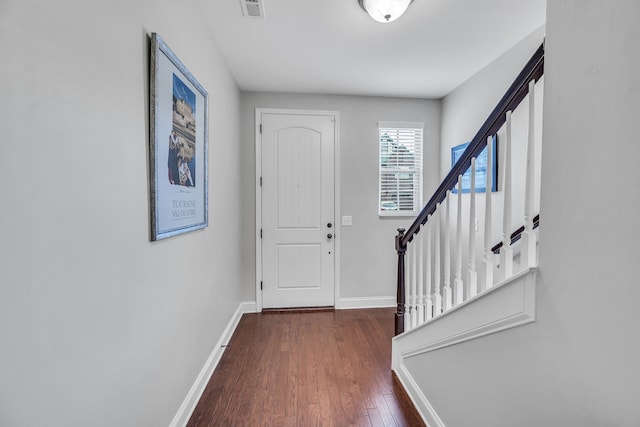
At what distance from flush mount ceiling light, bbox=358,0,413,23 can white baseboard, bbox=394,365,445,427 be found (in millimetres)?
2312

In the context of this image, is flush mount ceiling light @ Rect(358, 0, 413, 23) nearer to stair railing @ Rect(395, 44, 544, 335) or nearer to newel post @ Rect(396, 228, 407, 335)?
stair railing @ Rect(395, 44, 544, 335)

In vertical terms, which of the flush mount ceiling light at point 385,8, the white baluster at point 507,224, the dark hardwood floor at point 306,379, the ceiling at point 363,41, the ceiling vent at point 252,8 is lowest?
the dark hardwood floor at point 306,379

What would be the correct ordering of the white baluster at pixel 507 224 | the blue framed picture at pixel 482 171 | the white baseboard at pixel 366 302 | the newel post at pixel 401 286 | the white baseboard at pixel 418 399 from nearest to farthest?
1. the white baluster at pixel 507 224
2. the white baseboard at pixel 418 399
3. the newel post at pixel 401 286
4. the blue framed picture at pixel 482 171
5. the white baseboard at pixel 366 302

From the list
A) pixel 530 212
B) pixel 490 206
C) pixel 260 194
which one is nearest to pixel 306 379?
pixel 490 206

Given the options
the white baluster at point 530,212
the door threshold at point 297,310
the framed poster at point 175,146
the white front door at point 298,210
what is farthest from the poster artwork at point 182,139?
the door threshold at point 297,310

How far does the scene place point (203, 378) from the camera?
1.97 m

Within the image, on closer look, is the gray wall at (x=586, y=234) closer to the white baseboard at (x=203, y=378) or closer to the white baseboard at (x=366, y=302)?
the white baseboard at (x=203, y=378)

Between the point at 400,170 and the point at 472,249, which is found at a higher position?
the point at 400,170

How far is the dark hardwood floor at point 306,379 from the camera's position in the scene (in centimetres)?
173

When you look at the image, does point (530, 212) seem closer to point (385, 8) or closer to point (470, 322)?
point (470, 322)

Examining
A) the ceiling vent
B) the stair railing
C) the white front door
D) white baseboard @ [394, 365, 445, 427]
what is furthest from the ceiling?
white baseboard @ [394, 365, 445, 427]

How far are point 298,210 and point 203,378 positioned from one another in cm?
189

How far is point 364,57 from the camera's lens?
2.48 m

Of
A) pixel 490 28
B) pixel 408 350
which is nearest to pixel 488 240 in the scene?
pixel 408 350
